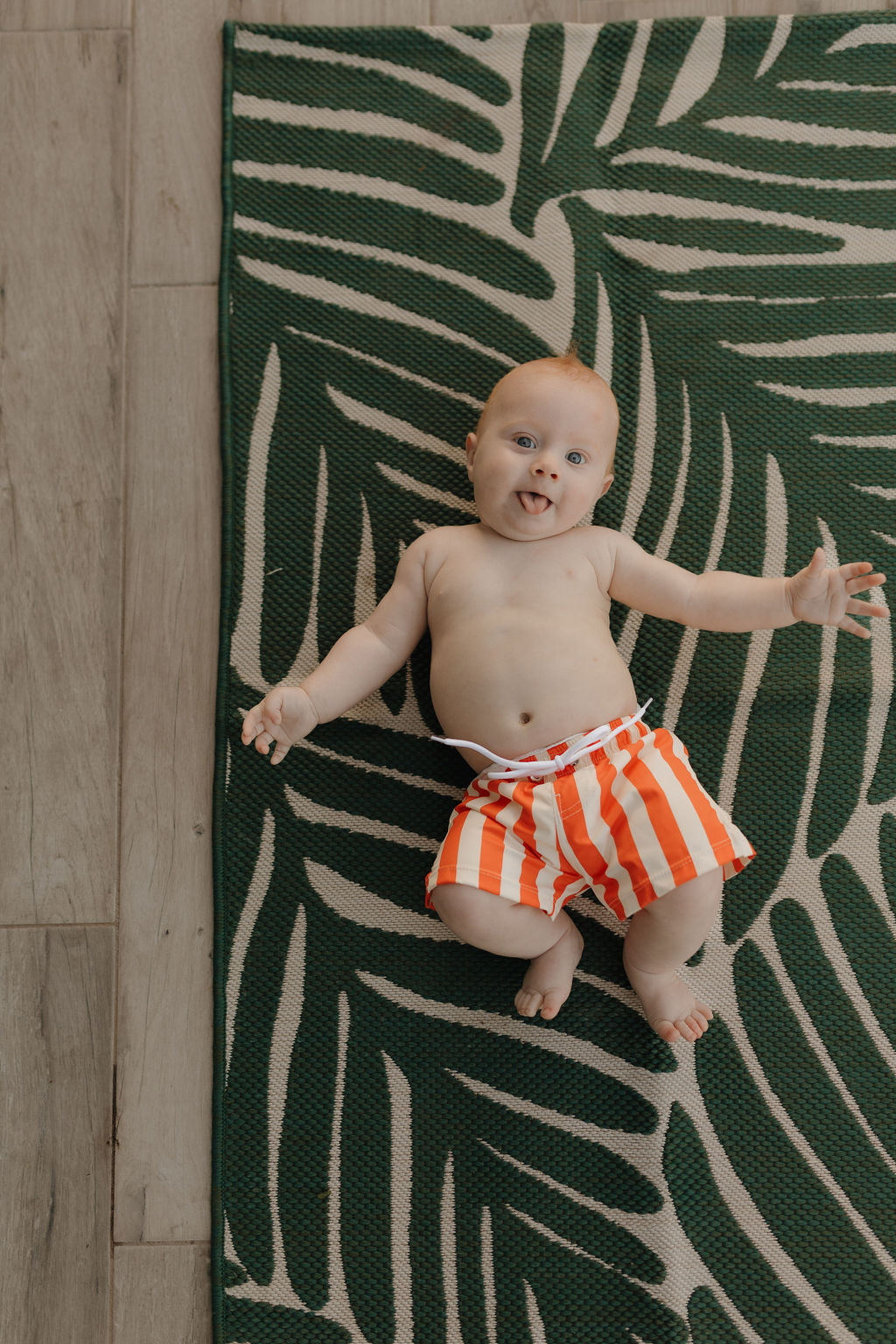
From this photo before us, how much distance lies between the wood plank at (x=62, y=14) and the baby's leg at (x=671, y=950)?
1266 millimetres

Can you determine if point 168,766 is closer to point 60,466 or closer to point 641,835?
point 60,466


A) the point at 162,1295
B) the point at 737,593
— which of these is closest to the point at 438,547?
the point at 737,593

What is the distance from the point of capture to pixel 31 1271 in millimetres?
1034

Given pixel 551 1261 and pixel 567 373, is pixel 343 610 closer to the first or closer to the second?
pixel 567 373

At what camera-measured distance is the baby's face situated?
0.98 meters

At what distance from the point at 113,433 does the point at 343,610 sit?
0.36 m

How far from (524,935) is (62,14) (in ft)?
4.20

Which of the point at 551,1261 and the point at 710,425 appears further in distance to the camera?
the point at 710,425

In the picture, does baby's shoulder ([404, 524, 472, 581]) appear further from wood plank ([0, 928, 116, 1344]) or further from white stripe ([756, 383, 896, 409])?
wood plank ([0, 928, 116, 1344])

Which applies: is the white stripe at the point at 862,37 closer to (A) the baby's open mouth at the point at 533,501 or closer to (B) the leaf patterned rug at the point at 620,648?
(B) the leaf patterned rug at the point at 620,648

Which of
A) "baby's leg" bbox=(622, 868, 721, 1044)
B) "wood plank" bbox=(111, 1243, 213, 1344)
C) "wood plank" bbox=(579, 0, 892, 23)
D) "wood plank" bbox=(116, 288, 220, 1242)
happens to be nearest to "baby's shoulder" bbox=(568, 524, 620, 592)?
"baby's leg" bbox=(622, 868, 721, 1044)

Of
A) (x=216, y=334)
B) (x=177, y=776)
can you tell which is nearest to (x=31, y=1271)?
(x=177, y=776)

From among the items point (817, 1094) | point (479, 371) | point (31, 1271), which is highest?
point (479, 371)

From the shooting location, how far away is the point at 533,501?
98cm
